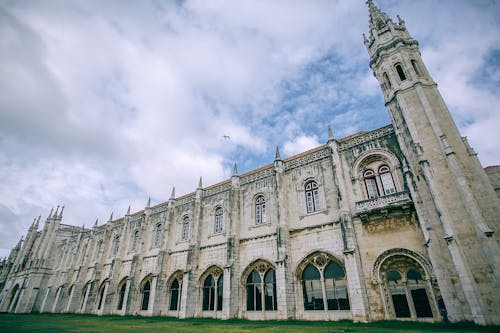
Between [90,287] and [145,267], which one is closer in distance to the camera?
[145,267]

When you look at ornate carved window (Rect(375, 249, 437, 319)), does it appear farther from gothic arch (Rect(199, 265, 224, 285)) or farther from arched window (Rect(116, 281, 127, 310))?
arched window (Rect(116, 281, 127, 310))

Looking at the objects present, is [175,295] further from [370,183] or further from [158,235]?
[370,183]

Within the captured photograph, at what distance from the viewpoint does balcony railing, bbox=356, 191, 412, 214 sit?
14.8 metres

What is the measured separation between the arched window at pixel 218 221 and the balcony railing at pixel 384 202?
40.9 feet

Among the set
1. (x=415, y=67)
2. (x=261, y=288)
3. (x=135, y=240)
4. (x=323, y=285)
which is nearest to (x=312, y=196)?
(x=323, y=285)

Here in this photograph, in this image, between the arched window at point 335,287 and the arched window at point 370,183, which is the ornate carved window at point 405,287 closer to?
the arched window at point 335,287

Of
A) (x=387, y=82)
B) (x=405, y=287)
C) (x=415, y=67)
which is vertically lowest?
(x=405, y=287)

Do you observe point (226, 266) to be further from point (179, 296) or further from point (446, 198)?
point (446, 198)

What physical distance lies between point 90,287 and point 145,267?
374 inches

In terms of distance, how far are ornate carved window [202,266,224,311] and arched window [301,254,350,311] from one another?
7582 millimetres

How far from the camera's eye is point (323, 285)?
16.3 meters

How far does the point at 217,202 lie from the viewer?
24703 millimetres

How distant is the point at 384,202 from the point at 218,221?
14487 mm

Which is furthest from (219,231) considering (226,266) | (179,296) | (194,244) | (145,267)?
(145,267)
